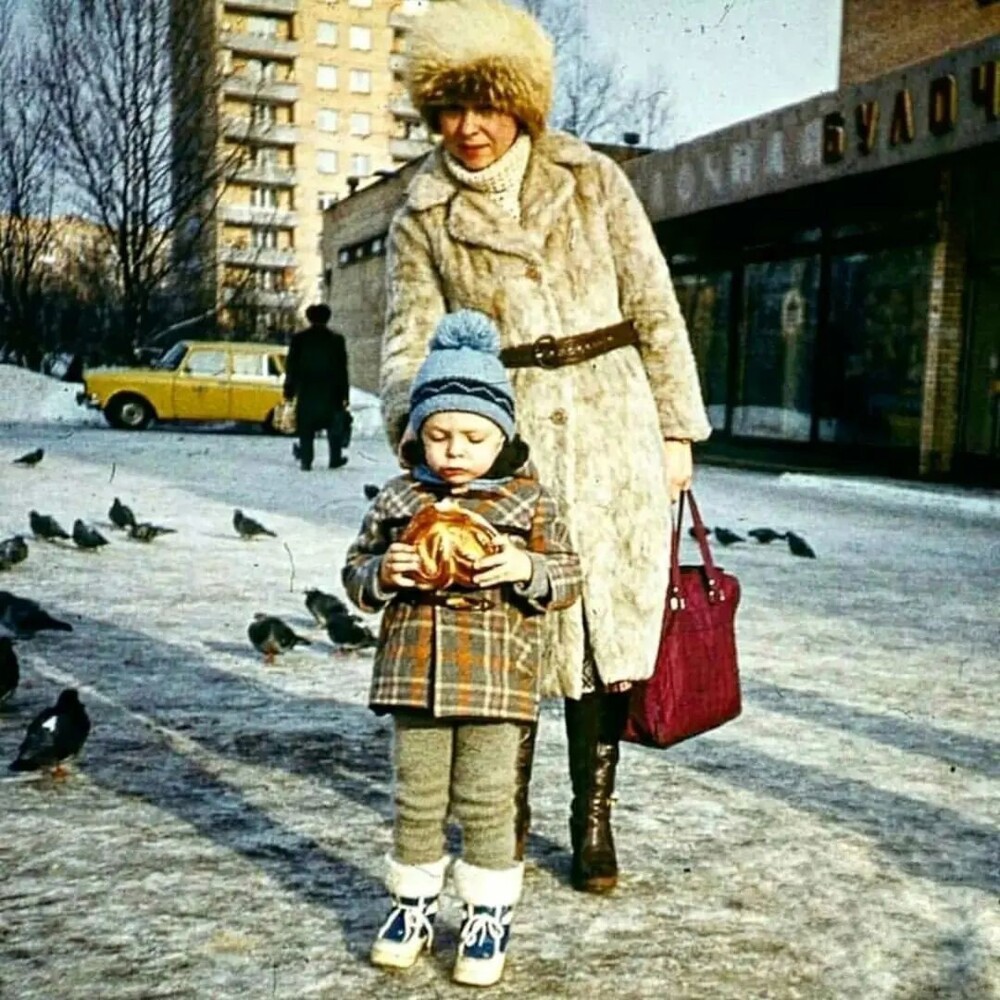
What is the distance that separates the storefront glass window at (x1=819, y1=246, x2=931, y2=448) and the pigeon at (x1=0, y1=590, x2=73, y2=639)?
12514 mm

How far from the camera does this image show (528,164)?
3.06m

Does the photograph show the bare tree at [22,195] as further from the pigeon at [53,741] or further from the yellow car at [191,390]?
the pigeon at [53,741]

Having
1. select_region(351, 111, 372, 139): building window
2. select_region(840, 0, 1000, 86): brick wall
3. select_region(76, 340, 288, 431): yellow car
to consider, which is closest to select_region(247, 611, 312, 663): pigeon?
select_region(840, 0, 1000, 86): brick wall

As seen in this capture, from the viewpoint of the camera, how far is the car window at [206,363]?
2373cm

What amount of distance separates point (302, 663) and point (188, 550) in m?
3.46

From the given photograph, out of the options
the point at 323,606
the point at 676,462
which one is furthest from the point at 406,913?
the point at 323,606

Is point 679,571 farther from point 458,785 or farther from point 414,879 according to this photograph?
point 414,879

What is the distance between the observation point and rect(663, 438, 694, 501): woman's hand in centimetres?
316

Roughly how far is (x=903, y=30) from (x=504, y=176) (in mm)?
16565

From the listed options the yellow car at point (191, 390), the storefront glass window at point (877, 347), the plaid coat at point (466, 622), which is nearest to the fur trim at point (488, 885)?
the plaid coat at point (466, 622)

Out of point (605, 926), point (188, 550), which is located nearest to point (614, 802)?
point (605, 926)

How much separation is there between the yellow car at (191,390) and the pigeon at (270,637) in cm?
1860

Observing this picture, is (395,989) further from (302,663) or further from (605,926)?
(302,663)

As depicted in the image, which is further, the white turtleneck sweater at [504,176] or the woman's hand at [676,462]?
the woman's hand at [676,462]
